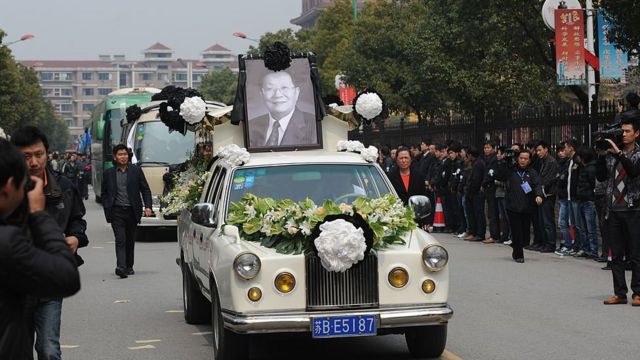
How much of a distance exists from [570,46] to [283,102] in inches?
477

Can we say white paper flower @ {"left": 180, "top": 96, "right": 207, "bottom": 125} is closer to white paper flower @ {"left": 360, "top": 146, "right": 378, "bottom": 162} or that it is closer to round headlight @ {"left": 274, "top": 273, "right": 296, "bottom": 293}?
white paper flower @ {"left": 360, "top": 146, "right": 378, "bottom": 162}

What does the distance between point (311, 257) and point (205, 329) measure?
3111 mm

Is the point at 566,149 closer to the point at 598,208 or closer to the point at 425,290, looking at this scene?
the point at 598,208

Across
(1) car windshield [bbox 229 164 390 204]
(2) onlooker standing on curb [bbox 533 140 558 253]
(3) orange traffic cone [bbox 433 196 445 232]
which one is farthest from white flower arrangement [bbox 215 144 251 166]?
(3) orange traffic cone [bbox 433 196 445 232]

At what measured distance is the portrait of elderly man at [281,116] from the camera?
1388 centimetres

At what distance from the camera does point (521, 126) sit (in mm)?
24891

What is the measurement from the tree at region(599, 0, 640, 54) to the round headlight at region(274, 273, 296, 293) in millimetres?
13122

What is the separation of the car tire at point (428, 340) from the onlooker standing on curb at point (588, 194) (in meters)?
9.16

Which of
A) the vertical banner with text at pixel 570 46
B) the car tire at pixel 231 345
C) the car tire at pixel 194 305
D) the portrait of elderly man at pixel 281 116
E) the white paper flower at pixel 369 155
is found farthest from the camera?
the vertical banner with text at pixel 570 46

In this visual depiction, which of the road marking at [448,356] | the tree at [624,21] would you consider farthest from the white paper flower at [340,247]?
the tree at [624,21]

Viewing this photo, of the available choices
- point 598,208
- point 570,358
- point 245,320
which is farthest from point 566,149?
point 245,320

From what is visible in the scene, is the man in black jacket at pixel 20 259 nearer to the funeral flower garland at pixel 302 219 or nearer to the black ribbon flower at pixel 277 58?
the funeral flower garland at pixel 302 219

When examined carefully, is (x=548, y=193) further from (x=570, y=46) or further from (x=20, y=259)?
(x=20, y=259)

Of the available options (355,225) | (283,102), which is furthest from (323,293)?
(283,102)
